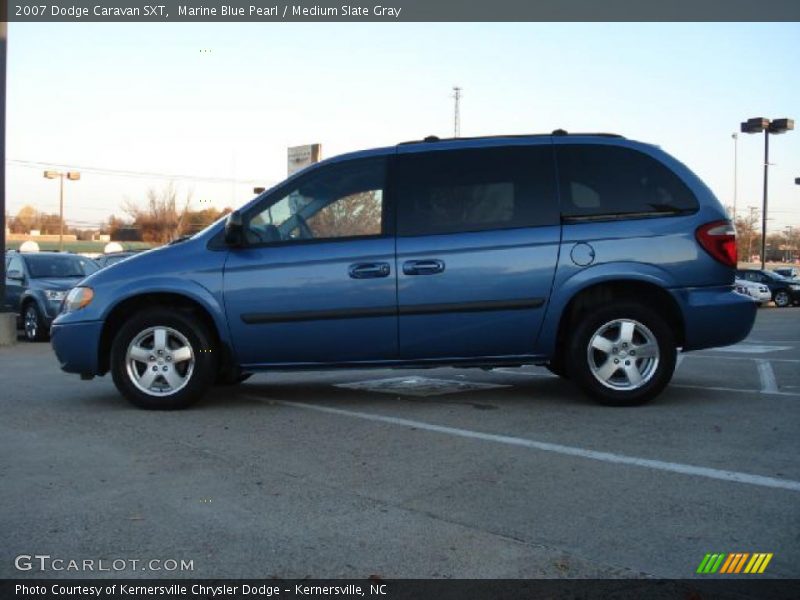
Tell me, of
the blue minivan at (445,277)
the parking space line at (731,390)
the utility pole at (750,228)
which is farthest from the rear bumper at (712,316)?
the utility pole at (750,228)

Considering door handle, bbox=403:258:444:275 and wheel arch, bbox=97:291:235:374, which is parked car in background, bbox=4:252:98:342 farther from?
door handle, bbox=403:258:444:275

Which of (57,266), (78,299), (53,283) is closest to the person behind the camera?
(78,299)

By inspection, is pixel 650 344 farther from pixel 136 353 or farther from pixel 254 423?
pixel 136 353

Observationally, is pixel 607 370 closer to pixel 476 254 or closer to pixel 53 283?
pixel 476 254

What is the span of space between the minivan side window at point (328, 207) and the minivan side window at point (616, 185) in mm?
1422

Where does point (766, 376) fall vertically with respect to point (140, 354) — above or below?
below

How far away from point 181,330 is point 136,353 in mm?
401

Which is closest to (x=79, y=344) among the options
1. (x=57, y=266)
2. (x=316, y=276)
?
(x=316, y=276)

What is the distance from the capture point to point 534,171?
637 cm

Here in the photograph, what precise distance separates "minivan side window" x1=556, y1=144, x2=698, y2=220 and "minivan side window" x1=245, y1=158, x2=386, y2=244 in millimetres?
1422

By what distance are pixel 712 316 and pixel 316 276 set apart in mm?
2947

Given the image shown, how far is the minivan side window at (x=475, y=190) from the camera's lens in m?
6.27

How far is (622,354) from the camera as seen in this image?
620 cm

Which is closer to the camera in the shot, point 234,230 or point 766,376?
point 234,230
